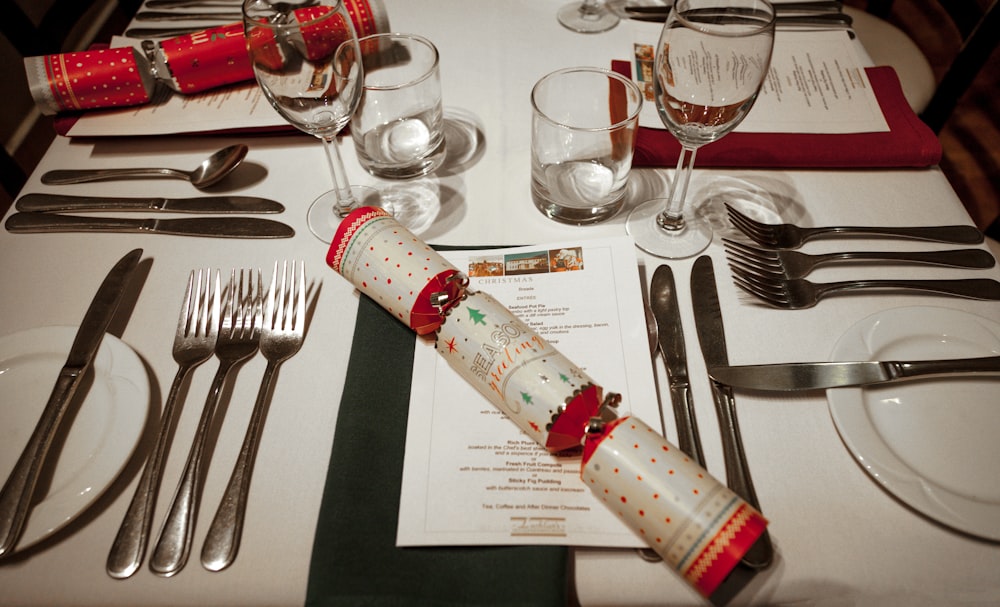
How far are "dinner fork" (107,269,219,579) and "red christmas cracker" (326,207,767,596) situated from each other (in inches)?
6.5

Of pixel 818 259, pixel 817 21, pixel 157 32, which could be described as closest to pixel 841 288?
pixel 818 259

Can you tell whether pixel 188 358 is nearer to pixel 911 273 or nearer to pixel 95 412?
pixel 95 412

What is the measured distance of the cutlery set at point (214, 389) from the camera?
53 cm

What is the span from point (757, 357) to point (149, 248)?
0.79 m

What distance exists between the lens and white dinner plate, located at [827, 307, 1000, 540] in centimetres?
53

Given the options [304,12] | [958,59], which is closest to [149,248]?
[304,12]

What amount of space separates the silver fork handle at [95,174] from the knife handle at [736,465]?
2.65 ft

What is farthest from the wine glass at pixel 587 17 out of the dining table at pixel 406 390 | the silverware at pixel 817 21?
the silverware at pixel 817 21

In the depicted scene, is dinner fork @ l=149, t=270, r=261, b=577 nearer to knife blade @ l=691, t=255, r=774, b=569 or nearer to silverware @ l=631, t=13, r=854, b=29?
knife blade @ l=691, t=255, r=774, b=569

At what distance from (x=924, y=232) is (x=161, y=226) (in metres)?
1.02

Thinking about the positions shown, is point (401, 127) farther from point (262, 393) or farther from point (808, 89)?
point (808, 89)

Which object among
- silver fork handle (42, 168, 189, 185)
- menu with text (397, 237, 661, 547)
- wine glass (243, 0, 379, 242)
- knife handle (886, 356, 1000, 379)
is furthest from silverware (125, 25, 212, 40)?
knife handle (886, 356, 1000, 379)

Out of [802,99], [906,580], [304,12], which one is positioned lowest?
[906,580]

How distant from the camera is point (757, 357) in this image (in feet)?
2.17
